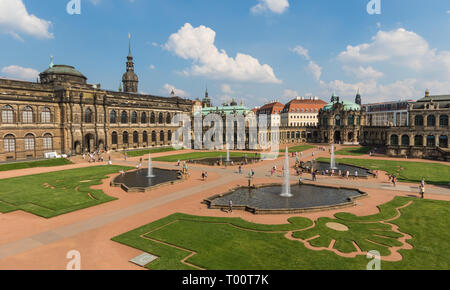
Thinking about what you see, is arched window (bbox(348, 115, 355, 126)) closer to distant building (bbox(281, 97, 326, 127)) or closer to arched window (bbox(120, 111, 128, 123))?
distant building (bbox(281, 97, 326, 127))

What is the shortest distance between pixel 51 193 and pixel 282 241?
30.6 m

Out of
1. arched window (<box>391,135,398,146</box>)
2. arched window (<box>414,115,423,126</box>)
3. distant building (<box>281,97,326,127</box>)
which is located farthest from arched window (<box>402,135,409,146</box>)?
distant building (<box>281,97,326,127</box>)

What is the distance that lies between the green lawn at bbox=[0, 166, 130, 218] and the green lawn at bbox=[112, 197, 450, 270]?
1183 cm

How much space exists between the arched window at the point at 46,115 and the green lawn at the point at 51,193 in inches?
1106

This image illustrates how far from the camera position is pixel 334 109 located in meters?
120

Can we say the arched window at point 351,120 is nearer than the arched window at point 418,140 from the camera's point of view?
No

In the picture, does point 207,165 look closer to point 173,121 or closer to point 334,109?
point 173,121

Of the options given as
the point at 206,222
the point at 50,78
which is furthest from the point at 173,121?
the point at 206,222

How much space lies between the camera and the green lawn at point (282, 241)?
54.2 feet

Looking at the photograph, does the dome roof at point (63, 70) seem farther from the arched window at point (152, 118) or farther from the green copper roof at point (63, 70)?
the arched window at point (152, 118)

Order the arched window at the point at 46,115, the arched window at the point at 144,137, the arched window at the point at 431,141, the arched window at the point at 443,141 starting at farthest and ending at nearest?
the arched window at the point at 144,137
the arched window at the point at 431,141
the arched window at the point at 443,141
the arched window at the point at 46,115

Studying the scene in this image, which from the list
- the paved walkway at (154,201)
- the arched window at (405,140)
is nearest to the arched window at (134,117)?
the paved walkway at (154,201)

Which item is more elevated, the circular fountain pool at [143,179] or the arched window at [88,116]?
the arched window at [88,116]

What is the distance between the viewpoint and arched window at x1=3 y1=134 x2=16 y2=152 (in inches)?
2401
